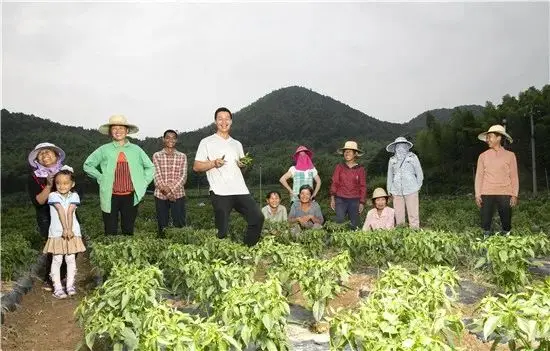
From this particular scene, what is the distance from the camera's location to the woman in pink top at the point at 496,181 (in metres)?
6.84

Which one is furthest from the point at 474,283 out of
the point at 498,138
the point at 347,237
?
the point at 498,138

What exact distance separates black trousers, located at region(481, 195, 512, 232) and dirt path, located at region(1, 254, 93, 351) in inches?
215

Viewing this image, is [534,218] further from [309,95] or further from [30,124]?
[309,95]

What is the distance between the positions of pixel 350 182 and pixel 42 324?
4705 mm

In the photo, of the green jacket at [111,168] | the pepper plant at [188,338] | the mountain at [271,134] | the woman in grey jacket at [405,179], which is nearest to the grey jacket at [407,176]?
the woman in grey jacket at [405,179]

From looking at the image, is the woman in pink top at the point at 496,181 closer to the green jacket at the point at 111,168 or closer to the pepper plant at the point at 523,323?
the green jacket at the point at 111,168

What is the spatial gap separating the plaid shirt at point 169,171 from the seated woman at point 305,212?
189cm

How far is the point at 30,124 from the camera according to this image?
6881 centimetres

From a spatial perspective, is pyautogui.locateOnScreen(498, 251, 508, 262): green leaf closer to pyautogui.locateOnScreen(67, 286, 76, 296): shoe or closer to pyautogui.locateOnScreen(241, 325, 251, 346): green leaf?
pyautogui.locateOnScreen(241, 325, 251, 346): green leaf

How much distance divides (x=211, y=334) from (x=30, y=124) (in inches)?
2968

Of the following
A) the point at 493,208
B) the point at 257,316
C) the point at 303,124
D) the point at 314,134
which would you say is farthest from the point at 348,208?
the point at 303,124

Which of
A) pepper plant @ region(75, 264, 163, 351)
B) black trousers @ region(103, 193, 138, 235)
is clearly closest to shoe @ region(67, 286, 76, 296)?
black trousers @ region(103, 193, 138, 235)

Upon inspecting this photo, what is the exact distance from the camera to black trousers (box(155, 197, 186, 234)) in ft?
25.9

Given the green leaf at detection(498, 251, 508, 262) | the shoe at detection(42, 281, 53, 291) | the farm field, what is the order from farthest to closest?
the shoe at detection(42, 281, 53, 291) → the green leaf at detection(498, 251, 508, 262) → the farm field
